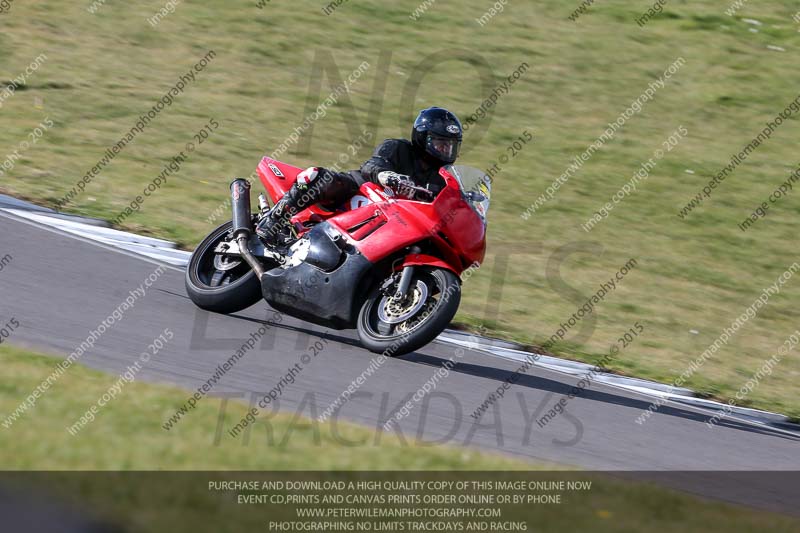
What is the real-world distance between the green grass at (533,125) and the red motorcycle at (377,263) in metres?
2.07

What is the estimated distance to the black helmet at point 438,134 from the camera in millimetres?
8109

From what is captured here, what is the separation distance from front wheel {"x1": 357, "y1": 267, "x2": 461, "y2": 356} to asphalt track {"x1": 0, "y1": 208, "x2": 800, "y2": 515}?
7.2 inches

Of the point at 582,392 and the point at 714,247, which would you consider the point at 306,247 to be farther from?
the point at 714,247

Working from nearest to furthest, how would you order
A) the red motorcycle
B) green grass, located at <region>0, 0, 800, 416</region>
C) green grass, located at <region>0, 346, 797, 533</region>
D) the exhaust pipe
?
green grass, located at <region>0, 346, 797, 533</region>, the red motorcycle, the exhaust pipe, green grass, located at <region>0, 0, 800, 416</region>

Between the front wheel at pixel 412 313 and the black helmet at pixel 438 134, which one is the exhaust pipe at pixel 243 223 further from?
the black helmet at pixel 438 134

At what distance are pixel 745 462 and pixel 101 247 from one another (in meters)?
5.59

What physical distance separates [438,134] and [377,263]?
3.62 ft

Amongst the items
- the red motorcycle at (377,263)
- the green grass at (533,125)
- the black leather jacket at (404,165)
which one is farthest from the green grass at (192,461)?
the green grass at (533,125)

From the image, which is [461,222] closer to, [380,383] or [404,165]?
[404,165]

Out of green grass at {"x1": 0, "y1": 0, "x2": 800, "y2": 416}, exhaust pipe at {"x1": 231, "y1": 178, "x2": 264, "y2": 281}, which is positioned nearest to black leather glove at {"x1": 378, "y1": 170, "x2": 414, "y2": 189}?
exhaust pipe at {"x1": 231, "y1": 178, "x2": 264, "y2": 281}

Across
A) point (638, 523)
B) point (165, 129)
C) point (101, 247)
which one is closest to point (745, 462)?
point (638, 523)

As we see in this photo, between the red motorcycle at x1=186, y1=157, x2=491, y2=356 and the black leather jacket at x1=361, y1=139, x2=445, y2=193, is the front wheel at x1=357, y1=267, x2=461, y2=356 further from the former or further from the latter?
the black leather jacket at x1=361, y1=139, x2=445, y2=193

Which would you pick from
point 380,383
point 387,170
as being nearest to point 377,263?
point 387,170

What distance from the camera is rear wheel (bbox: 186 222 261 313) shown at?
322 inches
